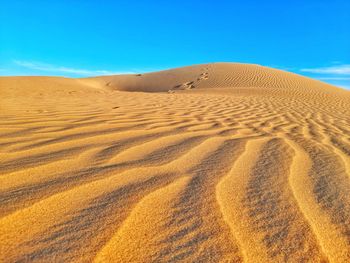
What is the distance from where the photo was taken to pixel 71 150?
6.79 ft

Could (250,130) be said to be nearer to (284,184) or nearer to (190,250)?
(284,184)

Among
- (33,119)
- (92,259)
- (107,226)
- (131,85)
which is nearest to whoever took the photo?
(92,259)

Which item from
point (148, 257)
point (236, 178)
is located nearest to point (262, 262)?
point (148, 257)

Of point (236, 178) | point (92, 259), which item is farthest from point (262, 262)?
point (236, 178)

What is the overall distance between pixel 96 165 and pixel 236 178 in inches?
35.1

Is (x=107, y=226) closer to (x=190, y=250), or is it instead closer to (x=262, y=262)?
(x=190, y=250)

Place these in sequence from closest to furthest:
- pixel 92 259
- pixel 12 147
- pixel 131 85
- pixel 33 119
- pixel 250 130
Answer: pixel 92 259 → pixel 12 147 → pixel 33 119 → pixel 250 130 → pixel 131 85

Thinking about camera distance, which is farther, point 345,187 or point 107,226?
point 345,187

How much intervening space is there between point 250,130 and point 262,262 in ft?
8.21

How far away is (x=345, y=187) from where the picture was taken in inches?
68.5

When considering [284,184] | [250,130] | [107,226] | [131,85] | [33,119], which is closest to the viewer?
[107,226]

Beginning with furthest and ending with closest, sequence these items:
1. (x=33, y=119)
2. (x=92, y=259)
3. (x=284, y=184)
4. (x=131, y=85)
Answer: (x=131, y=85)
(x=33, y=119)
(x=284, y=184)
(x=92, y=259)

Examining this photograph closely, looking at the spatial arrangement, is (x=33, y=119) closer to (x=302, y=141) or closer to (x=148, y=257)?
(x=148, y=257)

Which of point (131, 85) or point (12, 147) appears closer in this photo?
point (12, 147)
